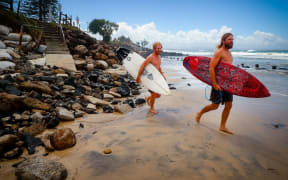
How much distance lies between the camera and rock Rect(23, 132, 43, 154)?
7.57 feet

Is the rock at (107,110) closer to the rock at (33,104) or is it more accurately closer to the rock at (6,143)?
the rock at (33,104)

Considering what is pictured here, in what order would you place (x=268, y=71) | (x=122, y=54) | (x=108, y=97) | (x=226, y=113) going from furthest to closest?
(x=268, y=71) → (x=122, y=54) → (x=108, y=97) → (x=226, y=113)

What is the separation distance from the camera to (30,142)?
2.41 m

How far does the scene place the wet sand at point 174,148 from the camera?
1.97m

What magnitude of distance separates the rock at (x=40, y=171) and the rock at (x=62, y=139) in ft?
1.80

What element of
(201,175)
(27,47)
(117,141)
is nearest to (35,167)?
(117,141)

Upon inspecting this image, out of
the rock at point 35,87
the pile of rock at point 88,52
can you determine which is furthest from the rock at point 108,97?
the pile of rock at point 88,52

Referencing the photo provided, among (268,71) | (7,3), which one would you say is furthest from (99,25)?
(268,71)

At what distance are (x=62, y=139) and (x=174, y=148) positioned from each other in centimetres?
180

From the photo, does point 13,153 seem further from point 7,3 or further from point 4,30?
point 7,3

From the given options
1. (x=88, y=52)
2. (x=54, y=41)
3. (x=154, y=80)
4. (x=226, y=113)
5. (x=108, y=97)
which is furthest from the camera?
(x=88, y=52)

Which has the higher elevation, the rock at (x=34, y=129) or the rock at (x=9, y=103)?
the rock at (x=9, y=103)

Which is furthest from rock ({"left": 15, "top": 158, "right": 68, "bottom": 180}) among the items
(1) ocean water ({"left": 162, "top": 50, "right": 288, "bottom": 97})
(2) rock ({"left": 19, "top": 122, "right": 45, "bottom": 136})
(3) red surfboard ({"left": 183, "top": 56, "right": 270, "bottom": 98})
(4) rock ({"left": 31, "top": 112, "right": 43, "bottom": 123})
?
(1) ocean water ({"left": 162, "top": 50, "right": 288, "bottom": 97})

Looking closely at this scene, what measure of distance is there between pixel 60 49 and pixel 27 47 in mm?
2145
